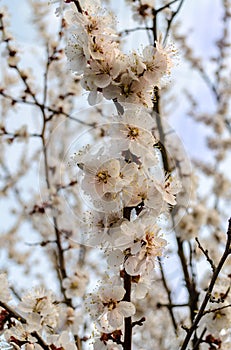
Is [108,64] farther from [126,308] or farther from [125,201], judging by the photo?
[126,308]

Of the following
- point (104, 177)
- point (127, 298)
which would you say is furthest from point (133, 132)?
point (127, 298)

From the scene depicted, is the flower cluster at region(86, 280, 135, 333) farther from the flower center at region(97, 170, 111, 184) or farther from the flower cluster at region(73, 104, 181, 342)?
the flower center at region(97, 170, 111, 184)

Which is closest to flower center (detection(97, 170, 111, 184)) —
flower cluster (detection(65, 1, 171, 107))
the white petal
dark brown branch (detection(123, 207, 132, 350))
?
dark brown branch (detection(123, 207, 132, 350))

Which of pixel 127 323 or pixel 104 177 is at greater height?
pixel 104 177

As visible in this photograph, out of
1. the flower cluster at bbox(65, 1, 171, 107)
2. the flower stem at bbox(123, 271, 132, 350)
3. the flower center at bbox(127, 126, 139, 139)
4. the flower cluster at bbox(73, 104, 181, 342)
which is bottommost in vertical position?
the flower stem at bbox(123, 271, 132, 350)

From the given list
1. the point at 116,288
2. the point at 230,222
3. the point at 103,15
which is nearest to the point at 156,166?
the point at 230,222

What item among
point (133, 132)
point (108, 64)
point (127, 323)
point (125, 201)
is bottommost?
point (127, 323)

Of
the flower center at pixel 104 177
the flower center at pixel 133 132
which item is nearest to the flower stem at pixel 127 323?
the flower center at pixel 104 177

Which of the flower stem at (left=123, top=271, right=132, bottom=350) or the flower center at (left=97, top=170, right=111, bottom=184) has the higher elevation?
the flower center at (left=97, top=170, right=111, bottom=184)

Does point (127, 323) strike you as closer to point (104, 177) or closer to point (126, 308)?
point (126, 308)

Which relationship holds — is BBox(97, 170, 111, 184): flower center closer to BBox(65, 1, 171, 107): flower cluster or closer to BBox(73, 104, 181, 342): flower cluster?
BBox(73, 104, 181, 342): flower cluster
